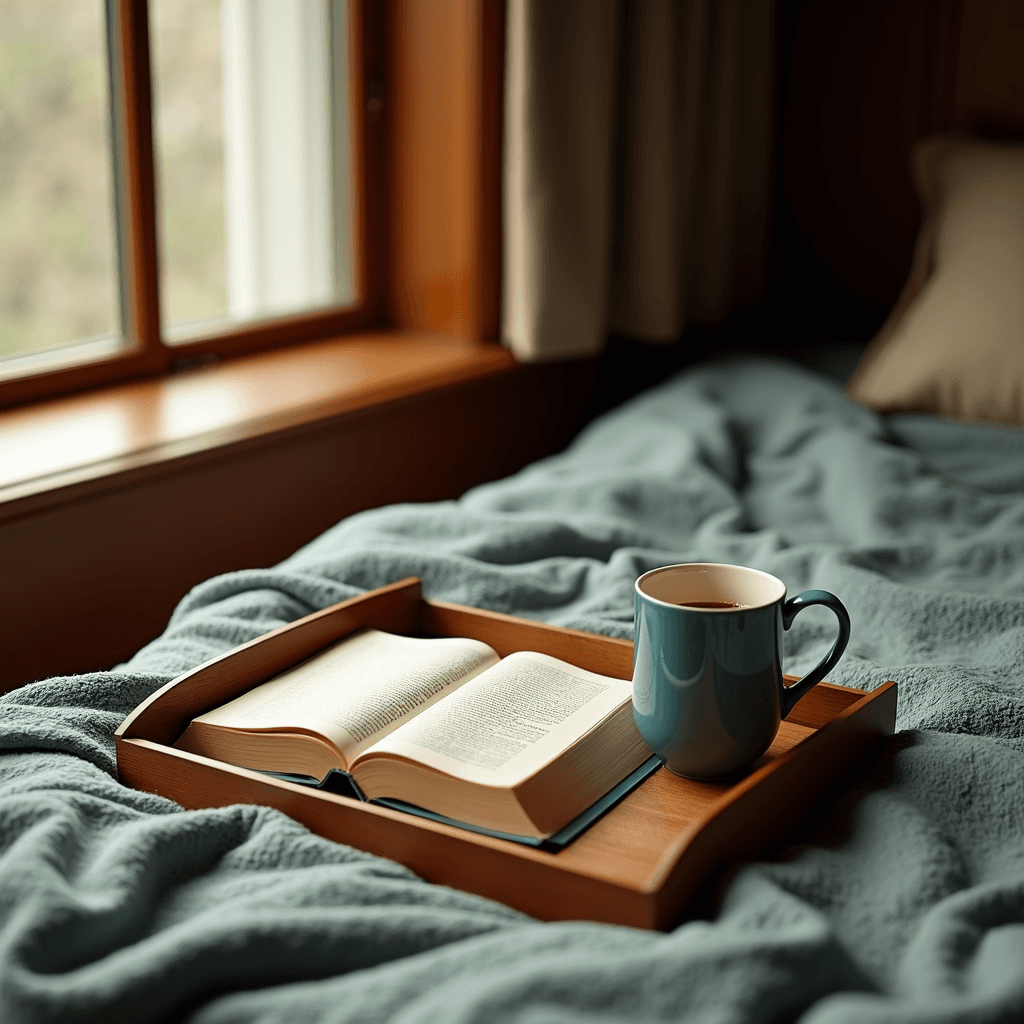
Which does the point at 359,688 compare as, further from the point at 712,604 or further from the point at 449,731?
the point at 712,604

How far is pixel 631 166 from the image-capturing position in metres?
2.05

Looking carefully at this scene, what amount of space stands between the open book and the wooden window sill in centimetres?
55

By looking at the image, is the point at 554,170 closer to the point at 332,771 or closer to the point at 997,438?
the point at 997,438

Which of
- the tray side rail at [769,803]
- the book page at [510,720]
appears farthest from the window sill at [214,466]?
the tray side rail at [769,803]

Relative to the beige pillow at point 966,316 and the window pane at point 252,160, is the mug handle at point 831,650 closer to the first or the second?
the beige pillow at point 966,316

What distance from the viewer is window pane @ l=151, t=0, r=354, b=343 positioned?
1868 mm

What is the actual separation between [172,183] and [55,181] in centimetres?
17

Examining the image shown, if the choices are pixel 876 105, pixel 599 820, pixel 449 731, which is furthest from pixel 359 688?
pixel 876 105

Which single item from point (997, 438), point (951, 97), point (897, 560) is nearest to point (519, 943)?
point (897, 560)

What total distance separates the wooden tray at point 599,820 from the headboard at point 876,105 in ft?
5.36

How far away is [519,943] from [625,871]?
11 centimetres

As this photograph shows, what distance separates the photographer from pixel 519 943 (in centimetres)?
60

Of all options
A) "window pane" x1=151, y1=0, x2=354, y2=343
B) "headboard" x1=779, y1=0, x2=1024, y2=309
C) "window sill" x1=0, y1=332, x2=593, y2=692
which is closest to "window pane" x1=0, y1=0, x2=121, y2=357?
"window pane" x1=151, y1=0, x2=354, y2=343

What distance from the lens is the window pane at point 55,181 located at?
1.67 meters
